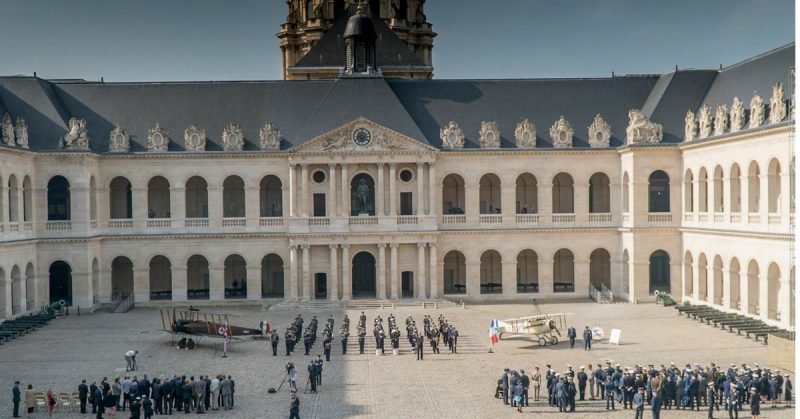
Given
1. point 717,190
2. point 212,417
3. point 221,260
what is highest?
point 717,190

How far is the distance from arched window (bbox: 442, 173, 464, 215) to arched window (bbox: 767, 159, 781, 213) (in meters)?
26.6

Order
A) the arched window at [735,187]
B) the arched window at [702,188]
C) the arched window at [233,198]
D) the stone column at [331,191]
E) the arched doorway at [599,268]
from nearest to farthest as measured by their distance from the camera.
Result: the arched window at [735,187] → the arched window at [702,188] → the stone column at [331,191] → the arched window at [233,198] → the arched doorway at [599,268]

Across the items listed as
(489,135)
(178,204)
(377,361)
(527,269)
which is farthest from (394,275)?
(377,361)

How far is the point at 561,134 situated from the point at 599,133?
3043 millimetres

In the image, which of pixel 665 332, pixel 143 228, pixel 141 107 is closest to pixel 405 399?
pixel 665 332

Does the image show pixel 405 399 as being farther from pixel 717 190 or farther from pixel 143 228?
pixel 143 228

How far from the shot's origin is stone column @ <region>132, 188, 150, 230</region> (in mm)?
71750

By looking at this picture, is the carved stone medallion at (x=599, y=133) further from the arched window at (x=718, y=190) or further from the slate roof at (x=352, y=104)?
the arched window at (x=718, y=190)

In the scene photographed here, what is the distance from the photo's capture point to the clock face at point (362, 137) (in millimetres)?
70312

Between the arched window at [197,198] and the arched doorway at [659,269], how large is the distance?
1464 inches

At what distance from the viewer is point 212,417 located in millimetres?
37219

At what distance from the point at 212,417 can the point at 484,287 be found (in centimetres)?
4163

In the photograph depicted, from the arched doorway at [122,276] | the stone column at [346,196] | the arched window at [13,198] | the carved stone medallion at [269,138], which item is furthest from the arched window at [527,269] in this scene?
the arched window at [13,198]

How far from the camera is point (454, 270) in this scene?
7700 cm
